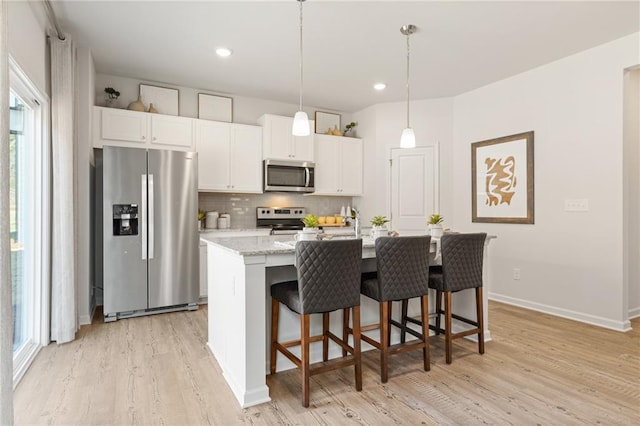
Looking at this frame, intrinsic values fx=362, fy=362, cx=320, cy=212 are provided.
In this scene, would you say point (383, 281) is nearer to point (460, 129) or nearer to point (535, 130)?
point (535, 130)

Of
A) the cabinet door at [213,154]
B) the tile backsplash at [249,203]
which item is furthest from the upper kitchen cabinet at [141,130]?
the tile backsplash at [249,203]

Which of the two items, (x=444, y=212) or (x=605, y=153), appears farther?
(x=444, y=212)

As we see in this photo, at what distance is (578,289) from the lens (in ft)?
12.0

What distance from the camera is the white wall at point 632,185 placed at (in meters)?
3.38

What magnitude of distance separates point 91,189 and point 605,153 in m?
5.15

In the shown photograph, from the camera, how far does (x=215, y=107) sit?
4.79 metres

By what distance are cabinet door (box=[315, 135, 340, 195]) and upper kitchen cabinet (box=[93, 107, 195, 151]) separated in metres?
1.76

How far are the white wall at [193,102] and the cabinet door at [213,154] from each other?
384mm

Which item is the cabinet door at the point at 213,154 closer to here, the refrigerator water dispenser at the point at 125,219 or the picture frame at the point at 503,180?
the refrigerator water dispenser at the point at 125,219

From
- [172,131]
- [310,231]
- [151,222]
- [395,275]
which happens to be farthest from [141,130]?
[395,275]

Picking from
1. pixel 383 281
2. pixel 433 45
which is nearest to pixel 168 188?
pixel 383 281

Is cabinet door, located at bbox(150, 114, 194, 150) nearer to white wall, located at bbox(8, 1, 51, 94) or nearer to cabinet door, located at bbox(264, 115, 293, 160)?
cabinet door, located at bbox(264, 115, 293, 160)

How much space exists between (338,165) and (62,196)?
344 centimetres

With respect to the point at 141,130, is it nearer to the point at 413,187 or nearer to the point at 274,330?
the point at 274,330
